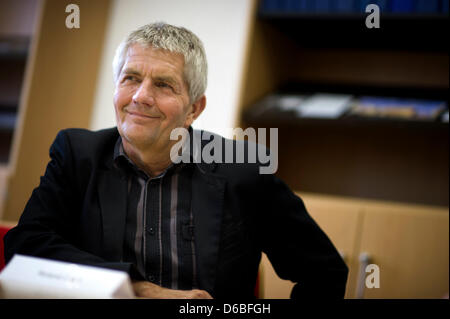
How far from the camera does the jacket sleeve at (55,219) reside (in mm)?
899

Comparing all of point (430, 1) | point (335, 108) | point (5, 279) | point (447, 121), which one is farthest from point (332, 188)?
point (5, 279)

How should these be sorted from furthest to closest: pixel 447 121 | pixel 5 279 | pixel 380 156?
1. pixel 380 156
2. pixel 447 121
3. pixel 5 279

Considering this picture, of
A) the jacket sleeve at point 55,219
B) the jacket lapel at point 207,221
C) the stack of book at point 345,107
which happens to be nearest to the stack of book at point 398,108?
the stack of book at point 345,107

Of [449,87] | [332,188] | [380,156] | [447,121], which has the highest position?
[449,87]

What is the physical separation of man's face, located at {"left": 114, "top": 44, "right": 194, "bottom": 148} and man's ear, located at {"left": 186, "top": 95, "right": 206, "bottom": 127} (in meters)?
0.06

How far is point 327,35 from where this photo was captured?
2477 mm

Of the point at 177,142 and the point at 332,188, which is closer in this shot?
the point at 177,142

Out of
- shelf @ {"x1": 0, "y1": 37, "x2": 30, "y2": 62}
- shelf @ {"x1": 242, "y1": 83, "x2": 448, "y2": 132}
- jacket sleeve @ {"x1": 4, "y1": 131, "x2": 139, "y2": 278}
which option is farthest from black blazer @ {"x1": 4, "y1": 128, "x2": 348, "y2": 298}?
shelf @ {"x1": 0, "y1": 37, "x2": 30, "y2": 62}

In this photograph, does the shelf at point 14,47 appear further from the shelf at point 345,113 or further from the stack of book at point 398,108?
the stack of book at point 398,108

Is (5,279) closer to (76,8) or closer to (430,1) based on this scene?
(76,8)

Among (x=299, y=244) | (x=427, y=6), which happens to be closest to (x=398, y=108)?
(x=427, y=6)

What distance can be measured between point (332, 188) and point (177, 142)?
1.56 m

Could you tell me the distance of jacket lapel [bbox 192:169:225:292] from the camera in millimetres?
1017

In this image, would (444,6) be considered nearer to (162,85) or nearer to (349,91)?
(349,91)
